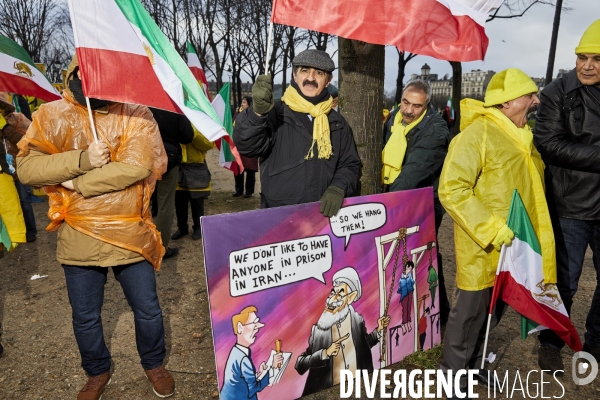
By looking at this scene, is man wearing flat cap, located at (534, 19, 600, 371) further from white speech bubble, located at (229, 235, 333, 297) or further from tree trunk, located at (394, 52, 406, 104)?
tree trunk, located at (394, 52, 406, 104)

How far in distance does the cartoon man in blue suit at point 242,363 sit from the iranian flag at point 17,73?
2.86m

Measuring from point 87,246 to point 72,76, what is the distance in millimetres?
891

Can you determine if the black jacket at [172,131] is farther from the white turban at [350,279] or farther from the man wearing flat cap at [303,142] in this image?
the white turban at [350,279]

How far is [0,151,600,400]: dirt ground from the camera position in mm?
2998

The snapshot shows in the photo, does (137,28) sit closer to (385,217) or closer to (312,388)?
(385,217)

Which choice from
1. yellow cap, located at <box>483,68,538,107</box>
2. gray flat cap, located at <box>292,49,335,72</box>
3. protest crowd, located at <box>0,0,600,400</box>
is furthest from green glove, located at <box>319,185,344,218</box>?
yellow cap, located at <box>483,68,538,107</box>

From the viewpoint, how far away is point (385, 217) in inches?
118

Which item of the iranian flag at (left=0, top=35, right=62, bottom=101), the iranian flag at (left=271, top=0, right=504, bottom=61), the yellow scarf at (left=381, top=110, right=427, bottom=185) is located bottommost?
the yellow scarf at (left=381, top=110, right=427, bottom=185)

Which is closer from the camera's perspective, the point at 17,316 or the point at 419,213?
the point at 419,213

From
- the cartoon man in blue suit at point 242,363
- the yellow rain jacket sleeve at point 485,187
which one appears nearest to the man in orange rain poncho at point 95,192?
the cartoon man in blue suit at point 242,363

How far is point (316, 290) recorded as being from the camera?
2.74 meters

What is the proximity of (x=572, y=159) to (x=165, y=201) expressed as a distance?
3887 mm

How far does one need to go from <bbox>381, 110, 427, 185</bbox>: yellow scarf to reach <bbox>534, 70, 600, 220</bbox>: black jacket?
2.83ft

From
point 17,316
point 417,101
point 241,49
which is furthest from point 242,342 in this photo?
point 241,49
